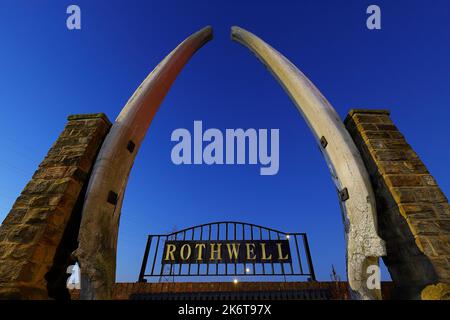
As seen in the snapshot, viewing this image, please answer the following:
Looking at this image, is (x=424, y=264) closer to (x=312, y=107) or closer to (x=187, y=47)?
(x=312, y=107)

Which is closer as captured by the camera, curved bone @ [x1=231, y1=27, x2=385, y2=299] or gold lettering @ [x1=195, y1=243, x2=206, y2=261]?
curved bone @ [x1=231, y1=27, x2=385, y2=299]

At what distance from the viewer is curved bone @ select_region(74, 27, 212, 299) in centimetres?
236

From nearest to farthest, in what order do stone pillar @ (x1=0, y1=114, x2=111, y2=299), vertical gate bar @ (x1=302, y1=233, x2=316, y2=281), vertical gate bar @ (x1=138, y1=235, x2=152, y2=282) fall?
1. stone pillar @ (x1=0, y1=114, x2=111, y2=299)
2. vertical gate bar @ (x1=138, y1=235, x2=152, y2=282)
3. vertical gate bar @ (x1=302, y1=233, x2=316, y2=281)

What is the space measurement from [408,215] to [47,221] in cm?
384

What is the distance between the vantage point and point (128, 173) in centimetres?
335

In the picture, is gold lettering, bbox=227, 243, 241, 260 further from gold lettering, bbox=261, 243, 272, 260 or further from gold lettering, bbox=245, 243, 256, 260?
gold lettering, bbox=261, 243, 272, 260

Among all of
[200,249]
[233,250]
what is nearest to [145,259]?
[200,249]

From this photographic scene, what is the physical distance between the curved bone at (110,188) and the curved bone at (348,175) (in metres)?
2.65

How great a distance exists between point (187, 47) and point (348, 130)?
4.30 metres

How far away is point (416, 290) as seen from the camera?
216 cm

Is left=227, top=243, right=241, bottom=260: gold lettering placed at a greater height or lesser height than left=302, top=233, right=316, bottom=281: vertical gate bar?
greater

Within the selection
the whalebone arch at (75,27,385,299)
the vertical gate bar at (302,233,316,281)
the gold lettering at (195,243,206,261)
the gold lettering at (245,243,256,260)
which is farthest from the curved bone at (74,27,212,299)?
the vertical gate bar at (302,233,316,281)

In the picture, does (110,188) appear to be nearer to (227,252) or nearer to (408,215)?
(227,252)

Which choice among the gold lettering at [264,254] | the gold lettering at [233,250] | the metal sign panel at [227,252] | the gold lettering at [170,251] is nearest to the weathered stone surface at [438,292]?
the metal sign panel at [227,252]
